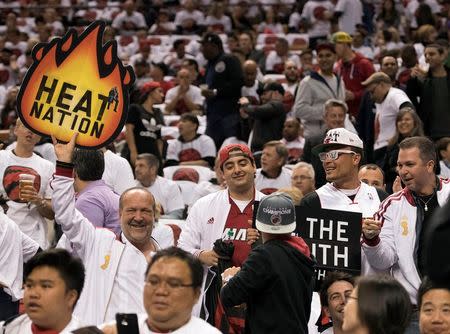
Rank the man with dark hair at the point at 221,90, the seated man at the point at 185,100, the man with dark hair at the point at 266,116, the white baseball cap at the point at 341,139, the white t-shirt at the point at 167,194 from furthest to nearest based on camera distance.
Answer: the seated man at the point at 185,100 < the man with dark hair at the point at 221,90 < the man with dark hair at the point at 266,116 < the white t-shirt at the point at 167,194 < the white baseball cap at the point at 341,139

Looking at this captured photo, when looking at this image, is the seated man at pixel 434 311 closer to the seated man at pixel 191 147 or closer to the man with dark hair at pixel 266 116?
the man with dark hair at pixel 266 116

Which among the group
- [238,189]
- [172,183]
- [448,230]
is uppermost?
[172,183]

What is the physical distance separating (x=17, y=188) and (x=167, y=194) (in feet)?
8.71

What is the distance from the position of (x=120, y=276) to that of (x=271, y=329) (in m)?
1.09

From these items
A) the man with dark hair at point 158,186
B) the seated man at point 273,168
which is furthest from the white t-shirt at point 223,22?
the seated man at point 273,168

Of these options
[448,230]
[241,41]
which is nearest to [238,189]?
[448,230]

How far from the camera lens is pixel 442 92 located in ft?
38.8

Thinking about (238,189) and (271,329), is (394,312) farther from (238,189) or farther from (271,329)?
(238,189)

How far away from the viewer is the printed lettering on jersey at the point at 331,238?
6.90 m

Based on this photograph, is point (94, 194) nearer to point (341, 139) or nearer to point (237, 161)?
point (237, 161)

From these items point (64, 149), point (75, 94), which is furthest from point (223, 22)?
point (64, 149)

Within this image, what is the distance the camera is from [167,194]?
11430 mm

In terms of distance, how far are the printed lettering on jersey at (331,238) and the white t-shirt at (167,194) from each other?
4484mm

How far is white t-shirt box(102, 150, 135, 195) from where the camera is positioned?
9.71m
